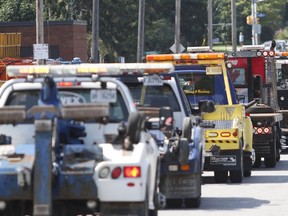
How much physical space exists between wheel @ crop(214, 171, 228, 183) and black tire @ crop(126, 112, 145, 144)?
10365 mm

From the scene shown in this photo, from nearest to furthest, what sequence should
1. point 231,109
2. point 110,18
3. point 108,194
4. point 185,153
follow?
point 108,194
point 185,153
point 231,109
point 110,18

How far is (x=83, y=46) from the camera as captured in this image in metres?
59.9

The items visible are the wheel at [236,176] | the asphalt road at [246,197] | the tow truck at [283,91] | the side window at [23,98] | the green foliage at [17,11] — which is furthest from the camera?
the green foliage at [17,11]

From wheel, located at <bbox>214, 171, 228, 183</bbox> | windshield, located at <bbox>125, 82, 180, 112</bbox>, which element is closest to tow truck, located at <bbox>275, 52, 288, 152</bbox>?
wheel, located at <bbox>214, 171, 228, 183</bbox>

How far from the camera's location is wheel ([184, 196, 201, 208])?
17.0 m

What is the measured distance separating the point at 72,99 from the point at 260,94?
1433 centimetres

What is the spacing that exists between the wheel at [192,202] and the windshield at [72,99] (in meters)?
4.36

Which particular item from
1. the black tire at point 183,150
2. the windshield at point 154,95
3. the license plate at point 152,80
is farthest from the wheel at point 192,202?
the license plate at point 152,80

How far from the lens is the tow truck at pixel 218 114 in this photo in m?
21.3

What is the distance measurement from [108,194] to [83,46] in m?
48.8

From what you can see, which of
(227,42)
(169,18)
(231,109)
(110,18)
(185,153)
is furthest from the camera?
(227,42)

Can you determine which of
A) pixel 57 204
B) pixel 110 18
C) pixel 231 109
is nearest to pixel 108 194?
pixel 57 204

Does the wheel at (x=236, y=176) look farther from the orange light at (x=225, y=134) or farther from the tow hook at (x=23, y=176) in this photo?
the tow hook at (x=23, y=176)

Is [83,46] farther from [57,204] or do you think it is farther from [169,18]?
[57,204]
